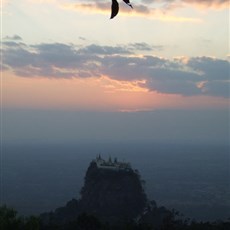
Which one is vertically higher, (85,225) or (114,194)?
(85,225)

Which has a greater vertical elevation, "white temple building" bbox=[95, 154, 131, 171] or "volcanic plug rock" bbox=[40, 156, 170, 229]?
"white temple building" bbox=[95, 154, 131, 171]

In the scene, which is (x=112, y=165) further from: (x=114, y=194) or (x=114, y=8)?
(x=114, y=8)

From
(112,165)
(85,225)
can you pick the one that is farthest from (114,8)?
(112,165)

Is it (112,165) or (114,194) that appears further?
(112,165)

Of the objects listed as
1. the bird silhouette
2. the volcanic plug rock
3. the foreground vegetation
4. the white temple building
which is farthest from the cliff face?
the bird silhouette

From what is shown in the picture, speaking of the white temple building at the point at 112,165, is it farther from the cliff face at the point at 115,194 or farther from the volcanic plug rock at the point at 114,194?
the cliff face at the point at 115,194

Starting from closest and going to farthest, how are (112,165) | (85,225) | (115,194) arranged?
(85,225)
(115,194)
(112,165)

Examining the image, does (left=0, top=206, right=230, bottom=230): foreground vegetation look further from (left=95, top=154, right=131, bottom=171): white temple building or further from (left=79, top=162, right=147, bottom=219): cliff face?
(left=95, top=154, right=131, bottom=171): white temple building

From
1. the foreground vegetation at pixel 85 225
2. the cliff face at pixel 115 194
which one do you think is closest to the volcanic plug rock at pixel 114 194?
the cliff face at pixel 115 194

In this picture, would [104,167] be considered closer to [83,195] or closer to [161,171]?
[83,195]
